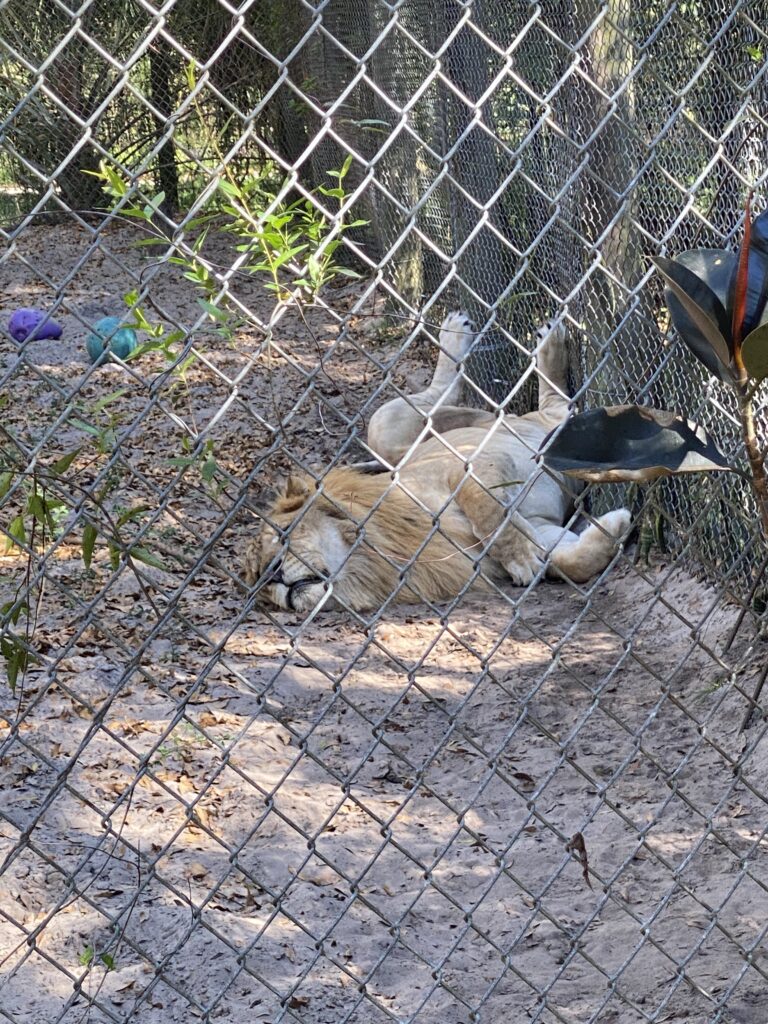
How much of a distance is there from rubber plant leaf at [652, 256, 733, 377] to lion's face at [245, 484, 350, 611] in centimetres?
339

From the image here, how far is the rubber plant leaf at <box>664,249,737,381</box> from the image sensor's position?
197 cm

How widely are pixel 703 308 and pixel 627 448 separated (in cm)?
28

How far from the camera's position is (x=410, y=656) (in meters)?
4.78

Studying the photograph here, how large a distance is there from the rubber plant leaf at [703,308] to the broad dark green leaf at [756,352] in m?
0.04

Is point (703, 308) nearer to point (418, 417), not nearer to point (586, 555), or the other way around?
point (586, 555)

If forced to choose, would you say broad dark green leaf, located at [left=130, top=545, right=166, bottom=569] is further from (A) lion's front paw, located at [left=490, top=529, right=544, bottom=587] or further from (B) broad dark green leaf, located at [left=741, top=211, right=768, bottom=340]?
(A) lion's front paw, located at [left=490, top=529, right=544, bottom=587]

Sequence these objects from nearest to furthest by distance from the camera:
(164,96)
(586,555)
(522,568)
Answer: (586,555) → (522,568) → (164,96)

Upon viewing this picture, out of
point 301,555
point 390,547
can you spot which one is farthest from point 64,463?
point 390,547

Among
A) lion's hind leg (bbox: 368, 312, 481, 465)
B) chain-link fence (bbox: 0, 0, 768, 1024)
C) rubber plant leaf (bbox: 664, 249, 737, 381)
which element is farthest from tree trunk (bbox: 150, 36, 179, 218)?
rubber plant leaf (bbox: 664, 249, 737, 381)

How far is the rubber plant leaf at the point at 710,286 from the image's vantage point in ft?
6.47

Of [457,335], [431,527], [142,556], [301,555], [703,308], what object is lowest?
[301,555]

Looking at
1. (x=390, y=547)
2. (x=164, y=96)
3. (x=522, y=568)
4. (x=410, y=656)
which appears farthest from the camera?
(x=164, y=96)

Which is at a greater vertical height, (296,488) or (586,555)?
(586,555)

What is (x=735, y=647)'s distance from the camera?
3.98m
